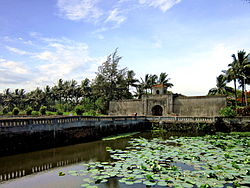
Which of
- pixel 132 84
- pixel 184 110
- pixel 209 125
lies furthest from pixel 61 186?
pixel 132 84

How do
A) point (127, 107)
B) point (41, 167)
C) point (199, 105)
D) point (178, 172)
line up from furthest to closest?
point (127, 107) < point (199, 105) < point (41, 167) < point (178, 172)

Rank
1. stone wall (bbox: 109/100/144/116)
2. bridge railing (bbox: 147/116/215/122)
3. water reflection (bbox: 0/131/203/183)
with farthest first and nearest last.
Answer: stone wall (bbox: 109/100/144/116)
bridge railing (bbox: 147/116/215/122)
water reflection (bbox: 0/131/203/183)

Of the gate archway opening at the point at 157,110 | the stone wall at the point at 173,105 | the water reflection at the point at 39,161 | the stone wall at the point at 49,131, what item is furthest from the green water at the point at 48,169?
the gate archway opening at the point at 157,110

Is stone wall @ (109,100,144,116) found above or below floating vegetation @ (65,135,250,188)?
above

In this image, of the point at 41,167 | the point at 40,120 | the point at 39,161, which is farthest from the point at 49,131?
the point at 41,167

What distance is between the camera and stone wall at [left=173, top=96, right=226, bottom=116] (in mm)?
23994

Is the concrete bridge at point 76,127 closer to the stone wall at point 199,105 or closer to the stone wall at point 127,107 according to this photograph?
the stone wall at point 199,105

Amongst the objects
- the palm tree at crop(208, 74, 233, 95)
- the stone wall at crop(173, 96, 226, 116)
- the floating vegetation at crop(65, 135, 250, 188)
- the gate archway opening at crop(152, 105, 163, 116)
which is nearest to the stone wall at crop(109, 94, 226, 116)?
the stone wall at crop(173, 96, 226, 116)

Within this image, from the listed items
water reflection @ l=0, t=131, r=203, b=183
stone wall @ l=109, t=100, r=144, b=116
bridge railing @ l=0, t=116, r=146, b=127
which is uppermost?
stone wall @ l=109, t=100, r=144, b=116

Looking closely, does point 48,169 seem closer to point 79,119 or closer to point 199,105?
point 79,119

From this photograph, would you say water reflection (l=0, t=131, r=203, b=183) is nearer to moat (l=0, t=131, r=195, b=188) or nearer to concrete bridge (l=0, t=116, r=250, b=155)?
moat (l=0, t=131, r=195, b=188)

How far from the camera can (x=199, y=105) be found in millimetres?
25312

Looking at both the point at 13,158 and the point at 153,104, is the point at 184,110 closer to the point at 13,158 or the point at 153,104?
the point at 153,104

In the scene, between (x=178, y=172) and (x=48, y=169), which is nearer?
(x=178, y=172)
